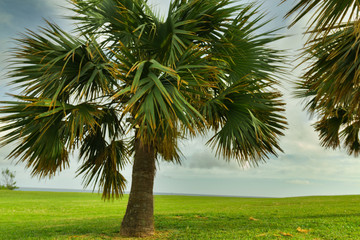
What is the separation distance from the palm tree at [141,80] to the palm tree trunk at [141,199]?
A: 2 centimetres

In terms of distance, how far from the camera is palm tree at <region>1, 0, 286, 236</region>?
6027mm

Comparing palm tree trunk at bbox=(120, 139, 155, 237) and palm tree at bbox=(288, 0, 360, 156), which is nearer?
palm tree at bbox=(288, 0, 360, 156)

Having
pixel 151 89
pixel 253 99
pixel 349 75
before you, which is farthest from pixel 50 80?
pixel 349 75

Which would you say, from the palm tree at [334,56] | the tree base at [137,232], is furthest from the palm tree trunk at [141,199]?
the palm tree at [334,56]

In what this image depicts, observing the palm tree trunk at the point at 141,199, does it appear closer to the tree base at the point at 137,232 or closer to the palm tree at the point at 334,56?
the tree base at the point at 137,232

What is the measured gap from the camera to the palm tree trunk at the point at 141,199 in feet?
24.5

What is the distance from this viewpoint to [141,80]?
538cm

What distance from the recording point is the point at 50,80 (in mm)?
6438

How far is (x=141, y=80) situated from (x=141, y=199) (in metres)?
3.51

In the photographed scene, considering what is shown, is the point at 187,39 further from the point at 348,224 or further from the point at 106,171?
the point at 348,224

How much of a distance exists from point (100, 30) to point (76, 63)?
4.55ft

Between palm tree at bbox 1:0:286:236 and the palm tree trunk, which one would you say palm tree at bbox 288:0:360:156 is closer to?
palm tree at bbox 1:0:286:236

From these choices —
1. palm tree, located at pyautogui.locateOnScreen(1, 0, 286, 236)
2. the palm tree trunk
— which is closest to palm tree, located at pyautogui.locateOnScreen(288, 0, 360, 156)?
palm tree, located at pyautogui.locateOnScreen(1, 0, 286, 236)

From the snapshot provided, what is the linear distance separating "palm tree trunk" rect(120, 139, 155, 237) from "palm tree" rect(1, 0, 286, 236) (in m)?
0.02
